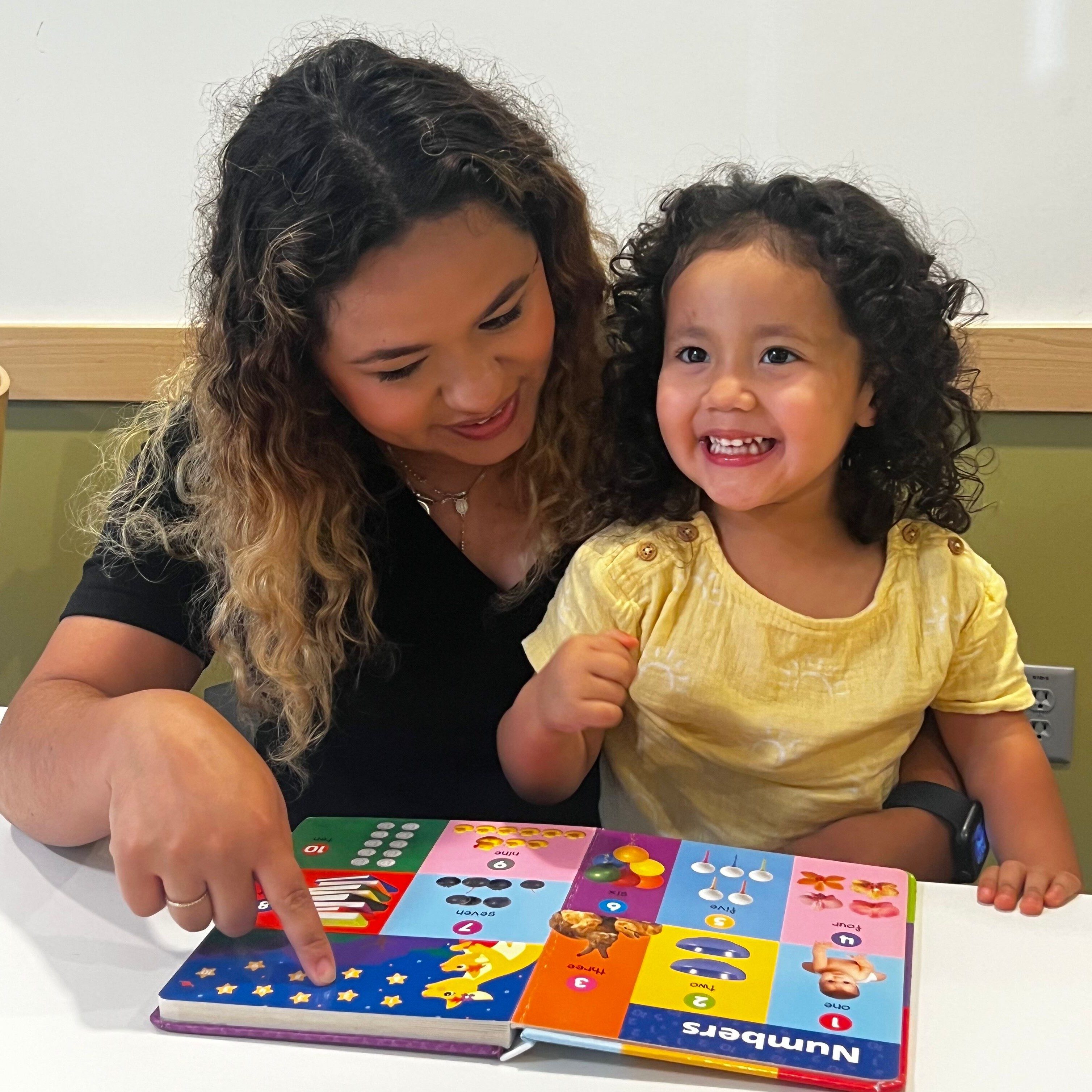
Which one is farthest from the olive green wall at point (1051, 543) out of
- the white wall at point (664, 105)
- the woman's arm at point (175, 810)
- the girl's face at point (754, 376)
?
the woman's arm at point (175, 810)

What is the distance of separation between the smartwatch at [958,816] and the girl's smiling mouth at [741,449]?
314 millimetres

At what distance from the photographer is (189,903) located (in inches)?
27.4

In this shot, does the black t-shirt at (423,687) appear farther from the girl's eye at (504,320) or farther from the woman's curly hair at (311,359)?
the girl's eye at (504,320)

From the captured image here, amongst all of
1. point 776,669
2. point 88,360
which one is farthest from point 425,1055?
point 88,360

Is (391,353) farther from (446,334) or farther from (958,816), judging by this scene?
(958,816)

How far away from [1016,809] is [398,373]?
2.07ft

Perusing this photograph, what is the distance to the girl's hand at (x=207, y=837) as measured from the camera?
683 mm

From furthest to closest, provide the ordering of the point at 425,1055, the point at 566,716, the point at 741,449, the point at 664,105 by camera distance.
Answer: the point at 664,105, the point at 741,449, the point at 566,716, the point at 425,1055

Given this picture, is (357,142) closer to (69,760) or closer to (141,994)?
(69,760)

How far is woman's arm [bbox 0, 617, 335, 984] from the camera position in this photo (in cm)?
69

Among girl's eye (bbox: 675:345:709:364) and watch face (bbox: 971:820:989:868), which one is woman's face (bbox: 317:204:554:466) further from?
watch face (bbox: 971:820:989:868)

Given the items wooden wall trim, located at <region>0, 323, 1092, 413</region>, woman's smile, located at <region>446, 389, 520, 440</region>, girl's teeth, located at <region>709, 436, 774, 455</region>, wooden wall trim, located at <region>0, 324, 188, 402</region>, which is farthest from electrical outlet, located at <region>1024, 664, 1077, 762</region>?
wooden wall trim, located at <region>0, 324, 188, 402</region>

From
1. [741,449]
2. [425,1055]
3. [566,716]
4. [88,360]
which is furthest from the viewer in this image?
[88,360]

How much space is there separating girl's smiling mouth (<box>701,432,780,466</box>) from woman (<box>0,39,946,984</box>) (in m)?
0.18
